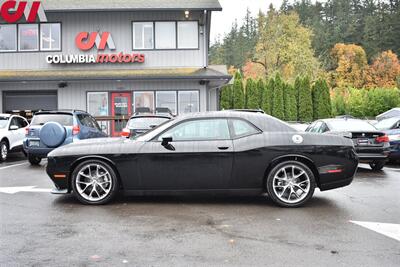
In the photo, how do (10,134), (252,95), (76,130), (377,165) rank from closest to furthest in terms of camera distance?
1. (377,165)
2. (76,130)
3. (10,134)
4. (252,95)

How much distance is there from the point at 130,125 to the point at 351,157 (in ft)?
22.1

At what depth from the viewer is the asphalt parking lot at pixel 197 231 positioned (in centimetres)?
434

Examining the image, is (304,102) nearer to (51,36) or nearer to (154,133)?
(51,36)

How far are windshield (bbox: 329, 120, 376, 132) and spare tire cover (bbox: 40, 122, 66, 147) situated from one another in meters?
7.13

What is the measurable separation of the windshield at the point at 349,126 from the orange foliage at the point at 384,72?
147 ft

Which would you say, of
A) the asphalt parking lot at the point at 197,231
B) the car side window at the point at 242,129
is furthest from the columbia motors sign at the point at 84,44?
the car side window at the point at 242,129

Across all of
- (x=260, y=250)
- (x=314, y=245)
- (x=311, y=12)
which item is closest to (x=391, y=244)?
(x=314, y=245)

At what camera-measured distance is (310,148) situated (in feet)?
21.9

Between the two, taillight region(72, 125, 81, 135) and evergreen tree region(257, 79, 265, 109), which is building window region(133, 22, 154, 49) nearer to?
evergreen tree region(257, 79, 265, 109)

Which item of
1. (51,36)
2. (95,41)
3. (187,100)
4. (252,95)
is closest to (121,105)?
(187,100)

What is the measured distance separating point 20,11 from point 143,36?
5938 millimetres

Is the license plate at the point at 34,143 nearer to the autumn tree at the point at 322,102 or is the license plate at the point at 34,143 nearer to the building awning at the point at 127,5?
the building awning at the point at 127,5

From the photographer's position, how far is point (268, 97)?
92.1 feet

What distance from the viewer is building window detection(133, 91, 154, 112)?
20.5m
